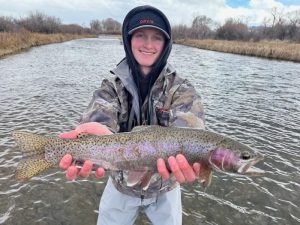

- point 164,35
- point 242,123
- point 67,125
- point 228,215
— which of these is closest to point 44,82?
point 67,125

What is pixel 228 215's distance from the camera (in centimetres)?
558

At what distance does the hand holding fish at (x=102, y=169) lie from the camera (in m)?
2.65

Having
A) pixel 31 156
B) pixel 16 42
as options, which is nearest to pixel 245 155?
pixel 31 156

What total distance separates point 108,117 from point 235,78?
16877mm

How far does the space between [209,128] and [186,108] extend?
6.52 meters

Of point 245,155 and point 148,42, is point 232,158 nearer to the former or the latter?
point 245,155

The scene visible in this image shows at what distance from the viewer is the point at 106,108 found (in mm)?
3152

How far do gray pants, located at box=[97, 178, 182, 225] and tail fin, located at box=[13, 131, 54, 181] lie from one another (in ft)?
2.59

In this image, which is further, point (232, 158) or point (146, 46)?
point (146, 46)

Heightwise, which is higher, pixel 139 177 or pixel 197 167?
pixel 197 167

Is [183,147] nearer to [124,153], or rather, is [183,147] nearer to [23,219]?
[124,153]

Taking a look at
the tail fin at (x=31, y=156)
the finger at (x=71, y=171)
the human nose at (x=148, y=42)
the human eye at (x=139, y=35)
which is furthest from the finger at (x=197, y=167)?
the human eye at (x=139, y=35)

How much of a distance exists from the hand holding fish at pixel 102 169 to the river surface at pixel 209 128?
274cm

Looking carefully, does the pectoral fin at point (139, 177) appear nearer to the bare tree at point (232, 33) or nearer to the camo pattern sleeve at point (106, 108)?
the camo pattern sleeve at point (106, 108)
